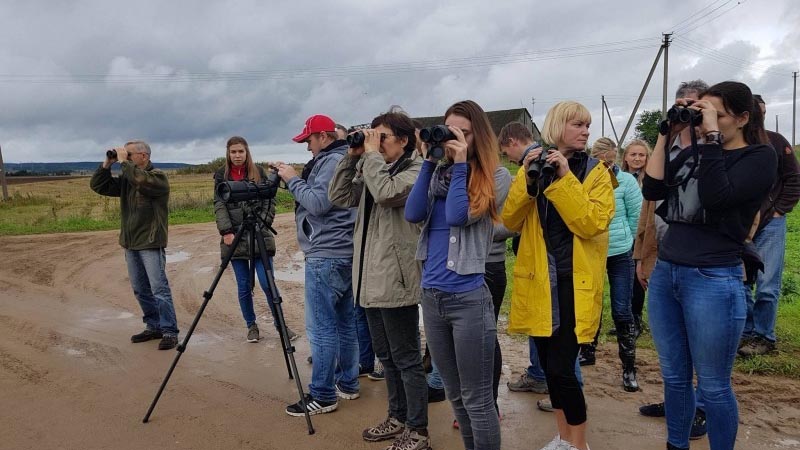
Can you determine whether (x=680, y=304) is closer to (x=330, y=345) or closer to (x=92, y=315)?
(x=330, y=345)

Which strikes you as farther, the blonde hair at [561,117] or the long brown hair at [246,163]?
the long brown hair at [246,163]

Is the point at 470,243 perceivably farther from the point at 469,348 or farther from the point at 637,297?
the point at 637,297

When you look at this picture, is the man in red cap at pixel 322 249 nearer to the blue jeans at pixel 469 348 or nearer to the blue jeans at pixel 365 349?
the blue jeans at pixel 365 349

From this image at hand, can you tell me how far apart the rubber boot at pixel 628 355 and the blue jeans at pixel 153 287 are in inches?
163

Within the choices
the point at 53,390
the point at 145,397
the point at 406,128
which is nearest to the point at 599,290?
the point at 406,128

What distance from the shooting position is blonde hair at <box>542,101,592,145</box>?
2.80 m

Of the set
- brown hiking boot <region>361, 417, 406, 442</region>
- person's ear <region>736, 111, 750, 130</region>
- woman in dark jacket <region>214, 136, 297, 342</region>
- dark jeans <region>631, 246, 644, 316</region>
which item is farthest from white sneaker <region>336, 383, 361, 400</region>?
person's ear <region>736, 111, 750, 130</region>

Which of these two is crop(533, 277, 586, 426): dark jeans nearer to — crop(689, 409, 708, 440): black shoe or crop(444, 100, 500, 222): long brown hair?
crop(444, 100, 500, 222): long brown hair

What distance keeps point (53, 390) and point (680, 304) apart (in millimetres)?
4537

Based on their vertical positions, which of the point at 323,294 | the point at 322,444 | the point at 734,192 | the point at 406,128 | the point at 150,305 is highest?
the point at 406,128

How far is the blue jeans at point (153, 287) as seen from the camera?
547cm

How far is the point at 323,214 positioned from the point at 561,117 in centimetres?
173

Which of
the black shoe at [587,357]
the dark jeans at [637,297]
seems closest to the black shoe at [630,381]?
the black shoe at [587,357]

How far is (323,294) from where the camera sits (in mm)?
3777
